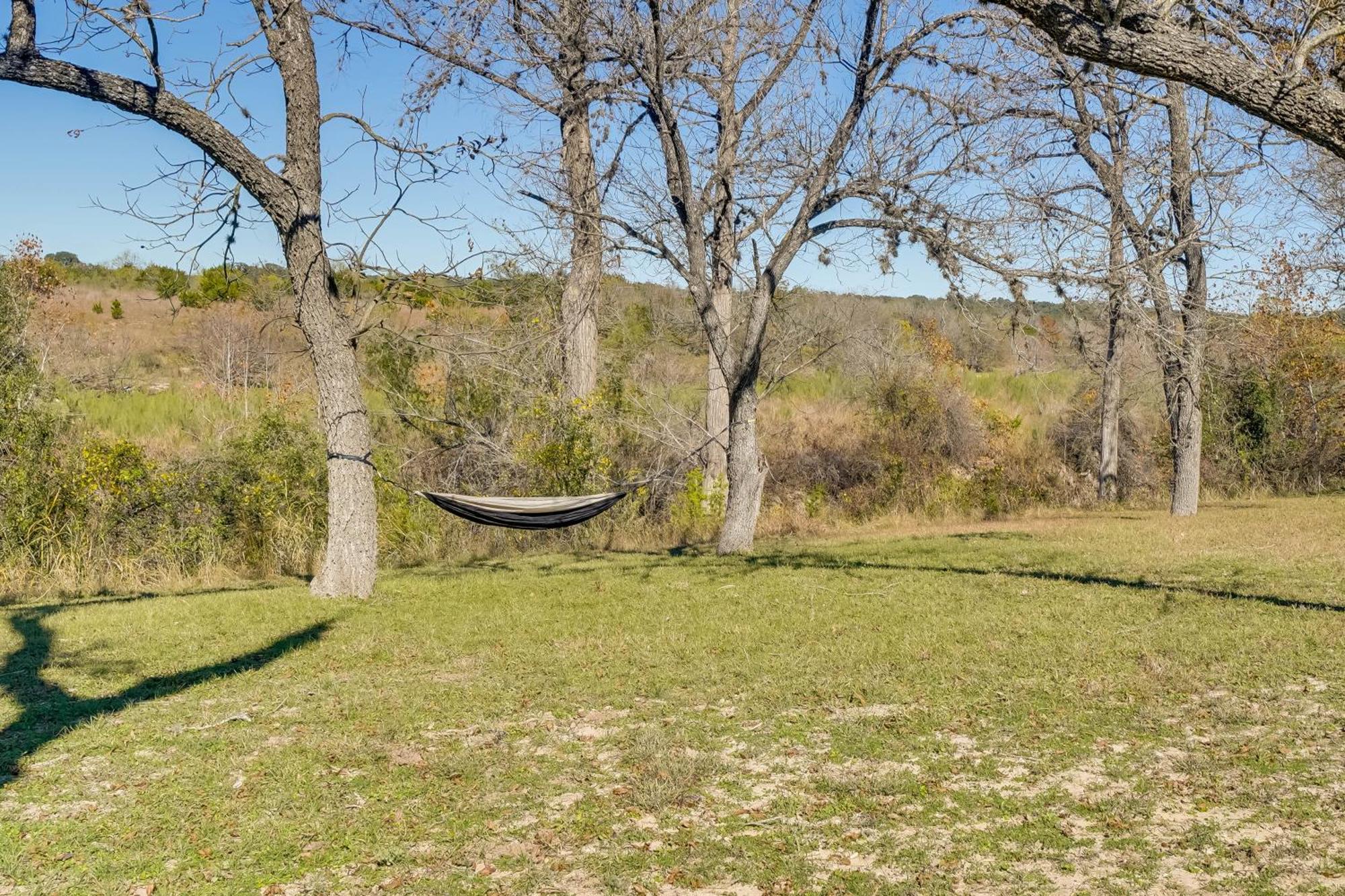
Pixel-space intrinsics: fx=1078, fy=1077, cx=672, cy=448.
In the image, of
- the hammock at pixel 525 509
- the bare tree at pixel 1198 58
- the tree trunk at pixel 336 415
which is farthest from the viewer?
the hammock at pixel 525 509

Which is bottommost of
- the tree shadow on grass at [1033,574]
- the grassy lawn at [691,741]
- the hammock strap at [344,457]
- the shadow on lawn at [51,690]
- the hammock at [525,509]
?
the shadow on lawn at [51,690]

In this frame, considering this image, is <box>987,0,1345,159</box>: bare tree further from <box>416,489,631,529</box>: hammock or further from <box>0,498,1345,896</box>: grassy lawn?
<box>416,489,631,529</box>: hammock

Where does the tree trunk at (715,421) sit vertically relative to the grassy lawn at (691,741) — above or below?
above

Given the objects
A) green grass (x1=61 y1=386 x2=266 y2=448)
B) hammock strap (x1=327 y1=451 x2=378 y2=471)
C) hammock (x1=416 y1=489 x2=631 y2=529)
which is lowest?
hammock (x1=416 y1=489 x2=631 y2=529)

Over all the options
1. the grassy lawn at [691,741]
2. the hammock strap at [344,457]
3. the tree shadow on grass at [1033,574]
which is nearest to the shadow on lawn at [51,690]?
the grassy lawn at [691,741]

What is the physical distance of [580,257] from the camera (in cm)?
1052

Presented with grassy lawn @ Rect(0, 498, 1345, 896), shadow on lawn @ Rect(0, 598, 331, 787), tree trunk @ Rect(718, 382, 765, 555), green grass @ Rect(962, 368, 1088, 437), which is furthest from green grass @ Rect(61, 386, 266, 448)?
green grass @ Rect(962, 368, 1088, 437)

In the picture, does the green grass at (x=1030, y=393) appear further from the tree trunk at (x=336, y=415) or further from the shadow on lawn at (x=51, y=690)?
the shadow on lawn at (x=51, y=690)

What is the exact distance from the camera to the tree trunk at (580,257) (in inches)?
412

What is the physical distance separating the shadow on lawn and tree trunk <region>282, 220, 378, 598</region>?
1.02 m

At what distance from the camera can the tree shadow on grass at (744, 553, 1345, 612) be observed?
23.4 feet

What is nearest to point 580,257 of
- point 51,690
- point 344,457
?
point 344,457

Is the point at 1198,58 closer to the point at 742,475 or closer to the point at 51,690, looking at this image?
the point at 51,690

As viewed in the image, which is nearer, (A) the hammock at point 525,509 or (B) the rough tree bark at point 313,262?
(B) the rough tree bark at point 313,262
